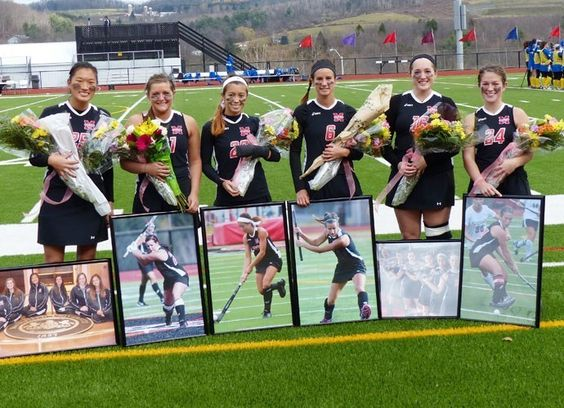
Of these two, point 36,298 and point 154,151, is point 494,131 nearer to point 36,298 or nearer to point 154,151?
point 154,151

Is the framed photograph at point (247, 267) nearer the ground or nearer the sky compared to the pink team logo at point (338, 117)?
nearer the ground

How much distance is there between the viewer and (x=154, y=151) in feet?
16.7

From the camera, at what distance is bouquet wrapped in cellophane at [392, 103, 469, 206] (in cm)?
514

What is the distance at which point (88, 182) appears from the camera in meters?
5.13

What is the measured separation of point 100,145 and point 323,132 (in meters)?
1.40

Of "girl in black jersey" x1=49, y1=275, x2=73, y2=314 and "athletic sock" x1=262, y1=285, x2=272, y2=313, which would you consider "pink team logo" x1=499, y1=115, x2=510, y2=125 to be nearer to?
"athletic sock" x1=262, y1=285, x2=272, y2=313

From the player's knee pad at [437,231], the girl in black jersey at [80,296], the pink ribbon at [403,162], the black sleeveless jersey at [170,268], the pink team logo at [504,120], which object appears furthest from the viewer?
the player's knee pad at [437,231]

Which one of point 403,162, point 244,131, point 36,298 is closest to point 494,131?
point 403,162

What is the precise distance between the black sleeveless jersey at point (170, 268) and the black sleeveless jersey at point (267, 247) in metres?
0.44

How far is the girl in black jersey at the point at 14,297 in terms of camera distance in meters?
4.97

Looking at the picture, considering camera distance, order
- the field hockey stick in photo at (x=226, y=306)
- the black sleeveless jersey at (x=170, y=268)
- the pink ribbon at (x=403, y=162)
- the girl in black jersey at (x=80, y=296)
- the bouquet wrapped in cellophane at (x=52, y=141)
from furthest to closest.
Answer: the pink ribbon at (x=403, y=162) → the field hockey stick in photo at (x=226, y=306) → the black sleeveless jersey at (x=170, y=268) → the girl in black jersey at (x=80, y=296) → the bouquet wrapped in cellophane at (x=52, y=141)

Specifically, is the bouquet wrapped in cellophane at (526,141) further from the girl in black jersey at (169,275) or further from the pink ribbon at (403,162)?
the girl in black jersey at (169,275)

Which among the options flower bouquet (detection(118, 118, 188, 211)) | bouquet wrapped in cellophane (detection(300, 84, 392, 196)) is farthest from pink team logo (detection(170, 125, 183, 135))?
bouquet wrapped in cellophane (detection(300, 84, 392, 196))

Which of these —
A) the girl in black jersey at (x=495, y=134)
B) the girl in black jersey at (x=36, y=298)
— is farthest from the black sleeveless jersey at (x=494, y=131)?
the girl in black jersey at (x=36, y=298)
